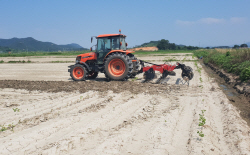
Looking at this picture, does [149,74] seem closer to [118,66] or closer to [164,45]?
[118,66]

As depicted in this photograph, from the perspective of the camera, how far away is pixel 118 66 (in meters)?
9.70

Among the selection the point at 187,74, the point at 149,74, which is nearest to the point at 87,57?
the point at 149,74

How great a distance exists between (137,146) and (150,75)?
6.43 m

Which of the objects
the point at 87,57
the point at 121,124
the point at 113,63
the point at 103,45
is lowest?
the point at 121,124

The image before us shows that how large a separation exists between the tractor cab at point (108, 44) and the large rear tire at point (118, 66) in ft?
1.24

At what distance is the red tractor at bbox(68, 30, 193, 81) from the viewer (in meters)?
9.43

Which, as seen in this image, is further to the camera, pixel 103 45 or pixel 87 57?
pixel 87 57

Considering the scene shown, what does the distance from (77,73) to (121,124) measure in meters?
6.51

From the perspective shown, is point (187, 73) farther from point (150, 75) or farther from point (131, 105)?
point (131, 105)

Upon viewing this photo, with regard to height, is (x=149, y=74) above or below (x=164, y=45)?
below

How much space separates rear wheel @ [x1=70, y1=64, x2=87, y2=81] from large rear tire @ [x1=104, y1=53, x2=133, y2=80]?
4.47 feet

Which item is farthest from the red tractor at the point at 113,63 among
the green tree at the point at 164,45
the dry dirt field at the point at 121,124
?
the green tree at the point at 164,45

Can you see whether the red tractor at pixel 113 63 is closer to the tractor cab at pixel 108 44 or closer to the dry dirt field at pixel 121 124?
the tractor cab at pixel 108 44

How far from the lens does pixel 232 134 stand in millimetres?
3855
